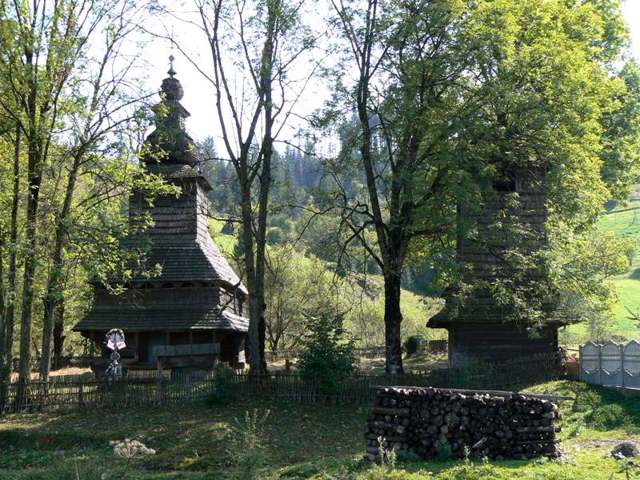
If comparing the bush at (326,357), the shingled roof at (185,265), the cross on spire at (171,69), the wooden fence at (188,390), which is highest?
the cross on spire at (171,69)

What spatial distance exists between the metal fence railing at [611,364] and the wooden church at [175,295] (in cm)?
1393

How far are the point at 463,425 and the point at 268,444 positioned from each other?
5061 mm

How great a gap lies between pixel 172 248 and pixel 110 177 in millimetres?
8469

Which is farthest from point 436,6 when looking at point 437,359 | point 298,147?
point 437,359

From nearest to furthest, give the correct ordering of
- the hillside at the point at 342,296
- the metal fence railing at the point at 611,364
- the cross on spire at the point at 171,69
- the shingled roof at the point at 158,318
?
1. the metal fence railing at the point at 611,364
2. the shingled roof at the point at 158,318
3. the cross on spire at the point at 171,69
4. the hillside at the point at 342,296

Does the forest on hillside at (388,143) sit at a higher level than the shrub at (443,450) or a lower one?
higher

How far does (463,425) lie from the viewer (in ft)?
45.3

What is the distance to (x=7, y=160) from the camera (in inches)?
1043

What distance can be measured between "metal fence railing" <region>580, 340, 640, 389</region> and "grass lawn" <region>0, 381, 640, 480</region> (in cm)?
120

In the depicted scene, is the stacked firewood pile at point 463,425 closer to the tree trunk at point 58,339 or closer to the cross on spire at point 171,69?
the cross on spire at point 171,69

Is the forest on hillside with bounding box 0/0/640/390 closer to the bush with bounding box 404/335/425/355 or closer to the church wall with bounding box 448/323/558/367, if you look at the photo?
the church wall with bounding box 448/323/558/367

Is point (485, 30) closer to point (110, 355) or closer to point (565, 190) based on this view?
point (565, 190)

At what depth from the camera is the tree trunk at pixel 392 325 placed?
23.3 m

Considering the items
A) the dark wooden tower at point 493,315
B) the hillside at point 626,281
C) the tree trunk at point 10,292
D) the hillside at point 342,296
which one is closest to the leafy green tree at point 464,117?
the dark wooden tower at point 493,315
